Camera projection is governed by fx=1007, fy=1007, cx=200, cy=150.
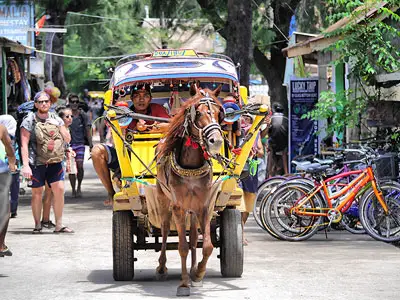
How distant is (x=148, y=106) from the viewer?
11266 millimetres

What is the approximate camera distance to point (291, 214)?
13.9 meters

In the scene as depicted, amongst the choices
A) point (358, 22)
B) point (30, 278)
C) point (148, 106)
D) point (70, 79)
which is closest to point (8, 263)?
point (30, 278)

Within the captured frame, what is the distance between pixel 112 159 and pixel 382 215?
14.1 ft

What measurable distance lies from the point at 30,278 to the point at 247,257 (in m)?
2.89

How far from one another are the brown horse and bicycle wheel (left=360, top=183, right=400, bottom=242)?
14.3 ft

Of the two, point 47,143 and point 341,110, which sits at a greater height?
point 341,110

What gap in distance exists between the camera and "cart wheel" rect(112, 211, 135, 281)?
10.2 meters

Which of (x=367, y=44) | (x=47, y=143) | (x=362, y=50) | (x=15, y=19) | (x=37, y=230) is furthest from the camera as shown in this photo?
(x=15, y=19)

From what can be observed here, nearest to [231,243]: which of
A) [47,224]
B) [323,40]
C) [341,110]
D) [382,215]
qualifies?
[382,215]

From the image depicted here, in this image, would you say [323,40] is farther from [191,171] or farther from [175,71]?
[191,171]

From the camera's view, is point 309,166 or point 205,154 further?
point 309,166

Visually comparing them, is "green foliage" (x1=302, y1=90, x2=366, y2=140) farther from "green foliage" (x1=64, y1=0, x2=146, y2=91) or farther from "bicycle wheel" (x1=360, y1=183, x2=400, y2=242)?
"green foliage" (x1=64, y1=0, x2=146, y2=91)

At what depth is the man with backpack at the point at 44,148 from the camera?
14.7 m

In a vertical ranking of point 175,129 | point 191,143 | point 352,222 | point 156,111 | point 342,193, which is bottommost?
point 352,222
